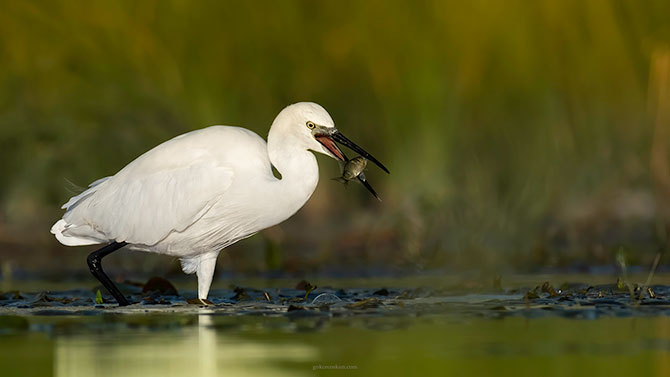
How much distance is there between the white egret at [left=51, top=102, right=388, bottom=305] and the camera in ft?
30.0

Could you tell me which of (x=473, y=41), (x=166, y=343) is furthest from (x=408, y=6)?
(x=166, y=343)

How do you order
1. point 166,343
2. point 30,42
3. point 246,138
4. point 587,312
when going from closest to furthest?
point 166,343, point 587,312, point 246,138, point 30,42

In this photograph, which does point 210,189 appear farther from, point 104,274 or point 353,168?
point 104,274

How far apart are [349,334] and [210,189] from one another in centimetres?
234

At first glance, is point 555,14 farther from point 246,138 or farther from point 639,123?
point 246,138

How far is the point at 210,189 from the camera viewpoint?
916cm

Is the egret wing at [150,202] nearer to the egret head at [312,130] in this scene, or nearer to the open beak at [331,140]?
Result: the egret head at [312,130]

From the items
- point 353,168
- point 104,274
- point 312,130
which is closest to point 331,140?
point 312,130

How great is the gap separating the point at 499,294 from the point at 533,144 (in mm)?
3754

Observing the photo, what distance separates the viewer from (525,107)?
13148 millimetres

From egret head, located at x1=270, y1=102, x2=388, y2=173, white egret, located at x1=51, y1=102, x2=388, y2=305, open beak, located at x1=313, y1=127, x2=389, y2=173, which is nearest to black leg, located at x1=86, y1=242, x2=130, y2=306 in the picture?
white egret, located at x1=51, y1=102, x2=388, y2=305

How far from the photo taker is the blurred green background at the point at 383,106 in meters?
12.9

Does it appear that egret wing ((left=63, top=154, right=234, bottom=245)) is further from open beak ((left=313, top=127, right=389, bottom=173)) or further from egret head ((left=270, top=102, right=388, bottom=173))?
open beak ((left=313, top=127, right=389, bottom=173))

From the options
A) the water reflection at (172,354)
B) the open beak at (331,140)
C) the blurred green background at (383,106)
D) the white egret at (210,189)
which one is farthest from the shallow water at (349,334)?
the blurred green background at (383,106)
